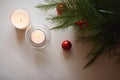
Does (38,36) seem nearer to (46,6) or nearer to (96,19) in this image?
(46,6)

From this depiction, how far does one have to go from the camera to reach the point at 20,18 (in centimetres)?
101

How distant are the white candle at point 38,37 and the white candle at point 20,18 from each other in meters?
0.06

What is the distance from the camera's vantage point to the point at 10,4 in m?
1.04

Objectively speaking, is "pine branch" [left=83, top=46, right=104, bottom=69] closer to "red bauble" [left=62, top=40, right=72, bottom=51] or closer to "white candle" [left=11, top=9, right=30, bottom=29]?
"red bauble" [left=62, top=40, right=72, bottom=51]

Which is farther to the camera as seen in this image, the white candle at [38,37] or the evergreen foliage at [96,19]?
the white candle at [38,37]

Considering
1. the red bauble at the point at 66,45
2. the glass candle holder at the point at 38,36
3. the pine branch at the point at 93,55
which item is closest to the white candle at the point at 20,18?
the glass candle holder at the point at 38,36

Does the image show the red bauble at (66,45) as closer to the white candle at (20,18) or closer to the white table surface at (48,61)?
the white table surface at (48,61)

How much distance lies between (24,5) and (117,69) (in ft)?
1.73

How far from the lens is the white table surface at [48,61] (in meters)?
1.00

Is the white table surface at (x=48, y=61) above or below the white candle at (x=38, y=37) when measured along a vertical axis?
below

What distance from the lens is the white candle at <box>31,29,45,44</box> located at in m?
0.99

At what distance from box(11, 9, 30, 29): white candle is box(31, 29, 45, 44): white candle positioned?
0.19ft

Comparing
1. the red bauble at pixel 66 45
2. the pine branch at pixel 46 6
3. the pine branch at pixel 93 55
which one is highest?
the pine branch at pixel 46 6

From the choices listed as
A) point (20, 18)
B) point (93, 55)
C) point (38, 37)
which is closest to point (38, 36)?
point (38, 37)
